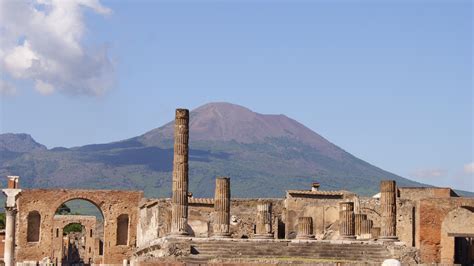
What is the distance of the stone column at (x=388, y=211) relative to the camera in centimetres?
4919

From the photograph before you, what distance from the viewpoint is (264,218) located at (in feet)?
174

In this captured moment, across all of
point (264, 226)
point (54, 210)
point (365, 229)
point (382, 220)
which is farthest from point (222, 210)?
point (54, 210)

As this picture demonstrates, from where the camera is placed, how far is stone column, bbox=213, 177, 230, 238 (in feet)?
163

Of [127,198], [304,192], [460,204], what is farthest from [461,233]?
[127,198]

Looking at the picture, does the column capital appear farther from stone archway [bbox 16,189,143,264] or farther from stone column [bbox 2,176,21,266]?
stone archway [bbox 16,189,143,264]

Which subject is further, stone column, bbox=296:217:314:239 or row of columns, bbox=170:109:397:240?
stone column, bbox=296:217:314:239

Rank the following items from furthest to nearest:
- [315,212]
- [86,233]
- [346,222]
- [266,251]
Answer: [86,233] → [315,212] → [346,222] → [266,251]

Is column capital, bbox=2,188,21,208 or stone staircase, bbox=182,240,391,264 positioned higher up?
column capital, bbox=2,188,21,208

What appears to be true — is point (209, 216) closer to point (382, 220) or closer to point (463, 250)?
point (382, 220)

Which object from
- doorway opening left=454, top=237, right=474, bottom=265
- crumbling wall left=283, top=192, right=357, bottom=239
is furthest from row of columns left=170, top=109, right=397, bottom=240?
doorway opening left=454, top=237, right=474, bottom=265

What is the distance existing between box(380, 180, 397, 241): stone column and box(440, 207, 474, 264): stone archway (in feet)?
9.19

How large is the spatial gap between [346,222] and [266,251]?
5204 mm

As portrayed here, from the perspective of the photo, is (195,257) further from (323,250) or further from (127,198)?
(127,198)

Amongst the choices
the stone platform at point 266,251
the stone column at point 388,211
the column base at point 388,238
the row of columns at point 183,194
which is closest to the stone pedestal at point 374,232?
the stone column at point 388,211
